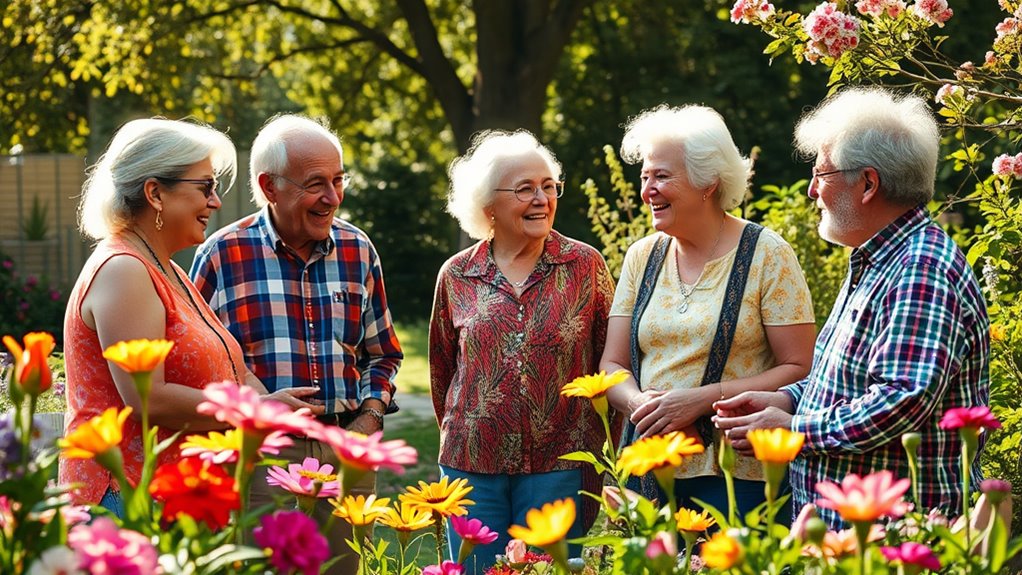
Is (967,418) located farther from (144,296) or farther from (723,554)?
(144,296)

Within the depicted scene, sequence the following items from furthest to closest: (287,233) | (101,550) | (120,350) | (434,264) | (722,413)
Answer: (434,264) → (287,233) → (722,413) → (120,350) → (101,550)

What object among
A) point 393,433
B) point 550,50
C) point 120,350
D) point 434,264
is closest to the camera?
point 120,350

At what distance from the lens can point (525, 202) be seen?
153 inches

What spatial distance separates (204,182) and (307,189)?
0.61 m

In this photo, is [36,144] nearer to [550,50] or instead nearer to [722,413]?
[550,50]

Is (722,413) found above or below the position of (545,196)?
below

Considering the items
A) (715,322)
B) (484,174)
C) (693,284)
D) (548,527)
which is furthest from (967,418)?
(484,174)

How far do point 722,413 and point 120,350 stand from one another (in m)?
1.66

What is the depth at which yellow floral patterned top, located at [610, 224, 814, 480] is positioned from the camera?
11.2 ft

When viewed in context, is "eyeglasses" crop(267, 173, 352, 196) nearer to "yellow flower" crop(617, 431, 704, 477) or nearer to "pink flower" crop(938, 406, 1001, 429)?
"yellow flower" crop(617, 431, 704, 477)

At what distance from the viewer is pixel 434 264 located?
56.1 feet

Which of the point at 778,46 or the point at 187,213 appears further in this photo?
the point at 778,46

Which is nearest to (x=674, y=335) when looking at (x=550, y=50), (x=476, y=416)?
(x=476, y=416)

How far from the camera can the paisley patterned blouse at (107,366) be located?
2852mm
